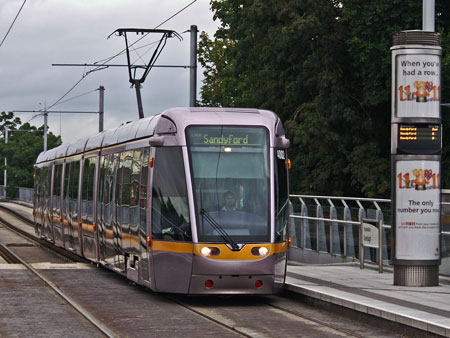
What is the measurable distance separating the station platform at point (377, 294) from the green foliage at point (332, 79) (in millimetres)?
16355

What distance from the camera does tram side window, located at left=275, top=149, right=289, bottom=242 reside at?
46.5 feet

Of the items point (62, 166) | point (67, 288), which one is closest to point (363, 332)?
point (67, 288)

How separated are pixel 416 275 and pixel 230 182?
132 inches

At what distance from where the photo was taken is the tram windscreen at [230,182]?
45.5 ft

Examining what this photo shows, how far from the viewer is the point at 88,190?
21359 mm

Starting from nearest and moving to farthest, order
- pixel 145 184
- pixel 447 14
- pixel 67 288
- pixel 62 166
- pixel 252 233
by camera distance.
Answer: pixel 252 233, pixel 145 184, pixel 67 288, pixel 62 166, pixel 447 14

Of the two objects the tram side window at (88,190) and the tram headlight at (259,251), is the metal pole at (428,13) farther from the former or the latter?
the tram side window at (88,190)

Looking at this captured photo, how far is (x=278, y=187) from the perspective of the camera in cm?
1432

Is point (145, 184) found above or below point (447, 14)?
below

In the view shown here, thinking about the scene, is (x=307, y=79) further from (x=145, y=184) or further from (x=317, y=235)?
(x=145, y=184)

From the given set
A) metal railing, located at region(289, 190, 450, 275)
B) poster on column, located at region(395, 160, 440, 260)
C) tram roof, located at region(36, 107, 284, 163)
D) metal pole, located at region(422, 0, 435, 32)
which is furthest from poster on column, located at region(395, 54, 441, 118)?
tram roof, located at region(36, 107, 284, 163)

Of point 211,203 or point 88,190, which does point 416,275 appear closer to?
point 211,203

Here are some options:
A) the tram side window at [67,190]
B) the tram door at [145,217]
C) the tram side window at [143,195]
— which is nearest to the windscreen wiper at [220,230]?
the tram door at [145,217]

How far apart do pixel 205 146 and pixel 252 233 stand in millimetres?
1418
